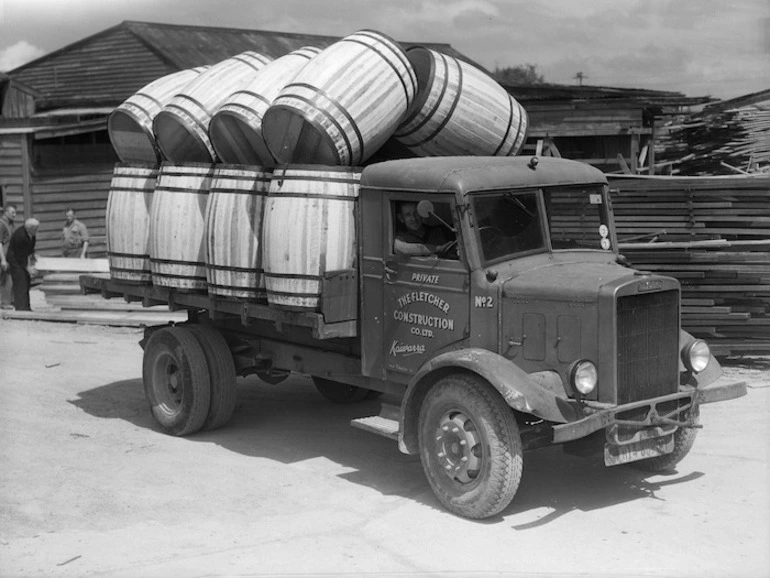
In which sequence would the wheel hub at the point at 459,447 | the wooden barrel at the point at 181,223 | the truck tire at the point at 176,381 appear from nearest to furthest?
the wheel hub at the point at 459,447 < the wooden barrel at the point at 181,223 < the truck tire at the point at 176,381

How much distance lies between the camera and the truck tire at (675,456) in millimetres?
7410

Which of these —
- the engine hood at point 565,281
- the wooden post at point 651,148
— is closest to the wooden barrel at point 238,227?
the engine hood at point 565,281

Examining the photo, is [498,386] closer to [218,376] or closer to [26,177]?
[218,376]

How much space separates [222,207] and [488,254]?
2183 mm

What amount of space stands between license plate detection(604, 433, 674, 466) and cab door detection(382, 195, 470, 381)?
1.21 m

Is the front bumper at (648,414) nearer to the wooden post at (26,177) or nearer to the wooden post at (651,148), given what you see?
the wooden post at (651,148)

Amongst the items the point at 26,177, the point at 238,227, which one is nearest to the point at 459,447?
the point at 238,227

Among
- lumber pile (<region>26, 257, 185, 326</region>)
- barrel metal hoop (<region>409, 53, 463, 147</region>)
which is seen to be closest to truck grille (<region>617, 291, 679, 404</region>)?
barrel metal hoop (<region>409, 53, 463, 147</region>)

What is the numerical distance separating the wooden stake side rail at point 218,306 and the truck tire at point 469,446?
95 centimetres

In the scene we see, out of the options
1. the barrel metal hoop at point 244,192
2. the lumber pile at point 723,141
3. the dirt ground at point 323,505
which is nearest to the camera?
the dirt ground at point 323,505

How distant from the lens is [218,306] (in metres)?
8.43

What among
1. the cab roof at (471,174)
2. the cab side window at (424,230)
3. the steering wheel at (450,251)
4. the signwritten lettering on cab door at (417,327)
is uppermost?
the cab roof at (471,174)

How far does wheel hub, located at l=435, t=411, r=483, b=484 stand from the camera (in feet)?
22.2

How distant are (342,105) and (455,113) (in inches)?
40.8
